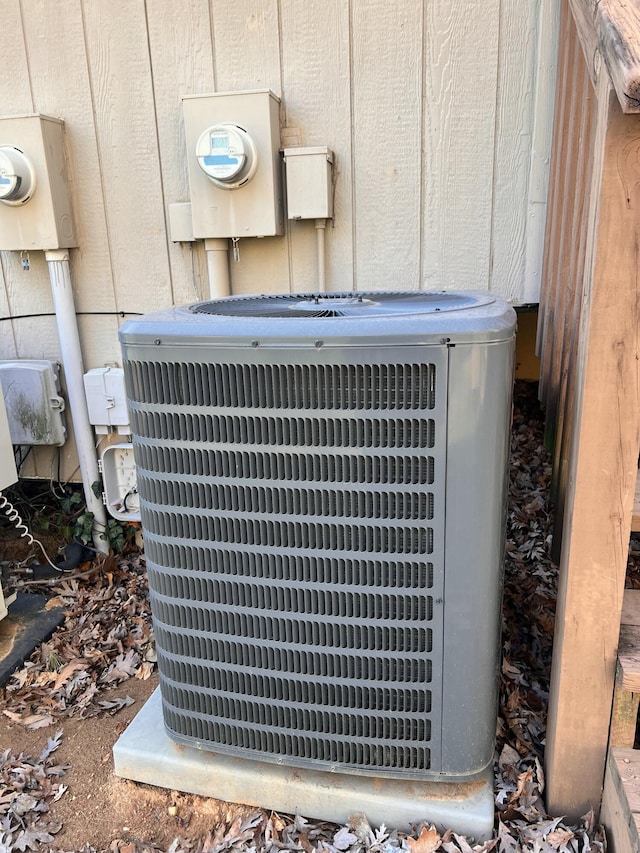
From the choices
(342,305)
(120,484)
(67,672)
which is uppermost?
(342,305)

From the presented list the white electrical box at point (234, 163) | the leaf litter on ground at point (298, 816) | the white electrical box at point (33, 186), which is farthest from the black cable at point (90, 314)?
the leaf litter on ground at point (298, 816)

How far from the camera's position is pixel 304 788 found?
1.58 m

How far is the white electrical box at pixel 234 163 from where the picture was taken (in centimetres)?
227

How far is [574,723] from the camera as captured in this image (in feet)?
4.78

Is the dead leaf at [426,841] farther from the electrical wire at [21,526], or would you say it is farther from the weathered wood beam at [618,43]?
the electrical wire at [21,526]

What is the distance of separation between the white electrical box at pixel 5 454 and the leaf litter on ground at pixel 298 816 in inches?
24.3

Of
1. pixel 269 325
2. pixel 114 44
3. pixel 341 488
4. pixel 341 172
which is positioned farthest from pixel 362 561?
pixel 114 44

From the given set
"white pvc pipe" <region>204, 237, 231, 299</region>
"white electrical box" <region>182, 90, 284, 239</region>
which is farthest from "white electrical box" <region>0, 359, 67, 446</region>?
"white electrical box" <region>182, 90, 284, 239</region>

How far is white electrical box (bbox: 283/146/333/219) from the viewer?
90.7 inches

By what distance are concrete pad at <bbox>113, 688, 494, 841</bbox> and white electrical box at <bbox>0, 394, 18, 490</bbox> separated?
4.10 ft

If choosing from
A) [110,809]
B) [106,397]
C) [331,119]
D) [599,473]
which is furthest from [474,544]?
[106,397]

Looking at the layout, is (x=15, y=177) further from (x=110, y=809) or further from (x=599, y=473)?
(x=599, y=473)

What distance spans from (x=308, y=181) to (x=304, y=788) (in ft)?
6.58

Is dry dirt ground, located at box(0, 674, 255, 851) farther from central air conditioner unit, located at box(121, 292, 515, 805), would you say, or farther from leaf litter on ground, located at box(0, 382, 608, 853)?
central air conditioner unit, located at box(121, 292, 515, 805)
